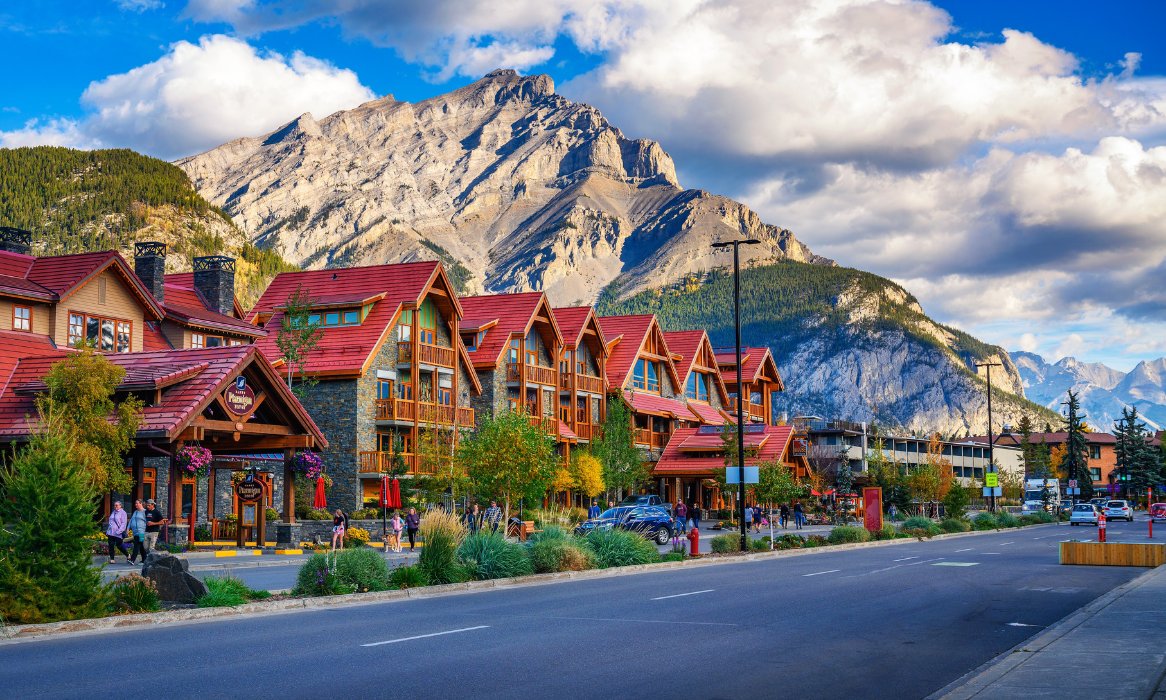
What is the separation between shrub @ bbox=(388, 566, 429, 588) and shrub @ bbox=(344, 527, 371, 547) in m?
17.5

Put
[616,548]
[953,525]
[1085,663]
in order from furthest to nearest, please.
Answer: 1. [953,525]
2. [616,548]
3. [1085,663]

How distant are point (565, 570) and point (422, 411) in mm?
27559

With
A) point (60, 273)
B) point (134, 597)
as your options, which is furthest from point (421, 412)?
point (134, 597)

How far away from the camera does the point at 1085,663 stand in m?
12.1

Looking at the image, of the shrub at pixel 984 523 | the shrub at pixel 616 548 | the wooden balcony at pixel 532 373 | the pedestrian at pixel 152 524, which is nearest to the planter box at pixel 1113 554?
the shrub at pixel 616 548

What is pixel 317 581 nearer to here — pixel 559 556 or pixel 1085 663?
pixel 559 556

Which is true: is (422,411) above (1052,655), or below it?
above

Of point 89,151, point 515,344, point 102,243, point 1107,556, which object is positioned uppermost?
point 89,151

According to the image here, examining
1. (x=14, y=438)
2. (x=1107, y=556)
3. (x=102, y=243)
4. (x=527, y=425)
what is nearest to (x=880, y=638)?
(x=1107, y=556)

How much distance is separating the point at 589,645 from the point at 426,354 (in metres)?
41.1

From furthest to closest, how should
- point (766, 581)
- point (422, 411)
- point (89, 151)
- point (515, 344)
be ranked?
1. point (89, 151)
2. point (515, 344)
3. point (422, 411)
4. point (766, 581)

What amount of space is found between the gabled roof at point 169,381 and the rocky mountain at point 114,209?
10910 centimetres

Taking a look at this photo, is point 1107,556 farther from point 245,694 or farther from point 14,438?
point 14,438

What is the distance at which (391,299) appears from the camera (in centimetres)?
5388
